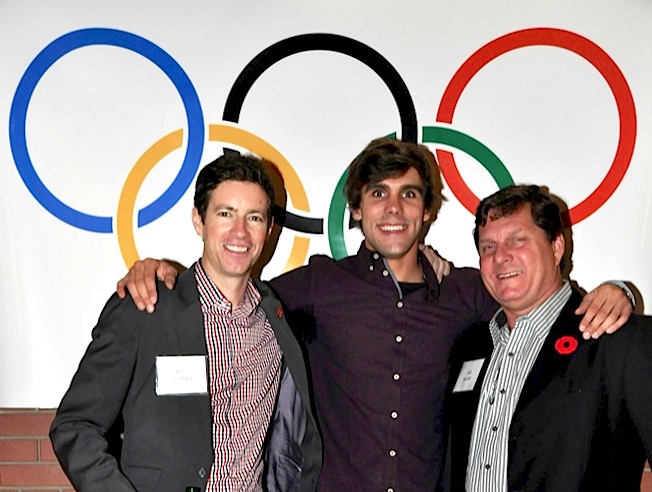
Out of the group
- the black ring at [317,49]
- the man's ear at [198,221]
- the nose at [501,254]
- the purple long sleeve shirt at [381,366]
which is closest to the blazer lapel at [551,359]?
the nose at [501,254]

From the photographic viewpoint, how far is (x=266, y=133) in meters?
3.22

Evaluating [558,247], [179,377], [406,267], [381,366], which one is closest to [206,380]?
[179,377]

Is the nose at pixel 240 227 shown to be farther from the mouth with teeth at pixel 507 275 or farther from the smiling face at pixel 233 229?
the mouth with teeth at pixel 507 275

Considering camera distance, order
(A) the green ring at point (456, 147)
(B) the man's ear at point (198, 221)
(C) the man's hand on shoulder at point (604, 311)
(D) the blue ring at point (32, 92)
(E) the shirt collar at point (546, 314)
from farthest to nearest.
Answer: (A) the green ring at point (456, 147) → (D) the blue ring at point (32, 92) → (B) the man's ear at point (198, 221) → (E) the shirt collar at point (546, 314) → (C) the man's hand on shoulder at point (604, 311)

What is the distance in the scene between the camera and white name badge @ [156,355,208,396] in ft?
6.79

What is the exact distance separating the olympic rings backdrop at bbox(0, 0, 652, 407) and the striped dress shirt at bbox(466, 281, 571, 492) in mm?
1093

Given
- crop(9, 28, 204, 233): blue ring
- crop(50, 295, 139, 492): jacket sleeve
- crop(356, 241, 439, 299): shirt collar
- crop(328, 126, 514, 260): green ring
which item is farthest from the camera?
crop(328, 126, 514, 260): green ring

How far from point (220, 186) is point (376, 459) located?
3.72ft

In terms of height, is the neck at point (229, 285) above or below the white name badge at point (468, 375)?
above

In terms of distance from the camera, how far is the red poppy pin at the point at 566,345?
209 cm

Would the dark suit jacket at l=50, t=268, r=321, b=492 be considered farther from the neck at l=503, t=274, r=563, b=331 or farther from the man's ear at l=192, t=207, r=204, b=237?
the neck at l=503, t=274, r=563, b=331

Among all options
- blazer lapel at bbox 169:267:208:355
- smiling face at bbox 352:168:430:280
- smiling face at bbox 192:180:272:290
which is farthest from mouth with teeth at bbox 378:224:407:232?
blazer lapel at bbox 169:267:208:355

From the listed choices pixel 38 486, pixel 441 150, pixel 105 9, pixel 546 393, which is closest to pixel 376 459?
pixel 546 393

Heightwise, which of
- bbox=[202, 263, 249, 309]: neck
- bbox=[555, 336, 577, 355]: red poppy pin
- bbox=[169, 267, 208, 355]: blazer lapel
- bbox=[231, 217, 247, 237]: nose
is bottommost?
bbox=[555, 336, 577, 355]: red poppy pin
